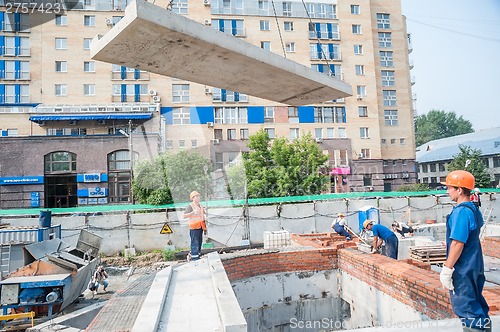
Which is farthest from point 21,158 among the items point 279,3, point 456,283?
point 456,283

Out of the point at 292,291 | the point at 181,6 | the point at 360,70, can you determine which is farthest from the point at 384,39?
the point at 292,291

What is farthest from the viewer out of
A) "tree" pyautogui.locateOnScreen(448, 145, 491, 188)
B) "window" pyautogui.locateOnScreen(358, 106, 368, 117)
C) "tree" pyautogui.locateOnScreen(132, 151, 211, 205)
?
"window" pyautogui.locateOnScreen(358, 106, 368, 117)

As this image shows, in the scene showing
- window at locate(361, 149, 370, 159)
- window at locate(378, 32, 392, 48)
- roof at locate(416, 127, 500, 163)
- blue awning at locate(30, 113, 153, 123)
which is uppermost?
window at locate(378, 32, 392, 48)

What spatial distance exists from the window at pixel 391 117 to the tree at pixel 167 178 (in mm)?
22259

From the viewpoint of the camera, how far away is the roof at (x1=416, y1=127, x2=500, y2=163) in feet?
140

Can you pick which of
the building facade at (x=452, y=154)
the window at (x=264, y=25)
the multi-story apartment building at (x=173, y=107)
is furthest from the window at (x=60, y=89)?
the building facade at (x=452, y=154)

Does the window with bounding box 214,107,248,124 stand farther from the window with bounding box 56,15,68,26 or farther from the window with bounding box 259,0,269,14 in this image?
the window with bounding box 56,15,68,26

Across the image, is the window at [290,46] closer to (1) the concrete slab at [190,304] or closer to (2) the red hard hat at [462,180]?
(1) the concrete slab at [190,304]

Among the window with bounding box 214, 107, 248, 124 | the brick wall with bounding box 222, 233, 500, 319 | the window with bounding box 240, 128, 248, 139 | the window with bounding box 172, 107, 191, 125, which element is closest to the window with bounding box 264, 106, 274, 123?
the window with bounding box 214, 107, 248, 124

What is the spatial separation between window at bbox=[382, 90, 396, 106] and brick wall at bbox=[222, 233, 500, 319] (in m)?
33.0

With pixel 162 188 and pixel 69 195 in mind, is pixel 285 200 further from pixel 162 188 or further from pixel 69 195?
pixel 69 195

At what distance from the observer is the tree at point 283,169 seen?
83.5 ft

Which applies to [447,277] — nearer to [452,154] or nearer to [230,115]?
[230,115]

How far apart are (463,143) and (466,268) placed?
5167 cm
